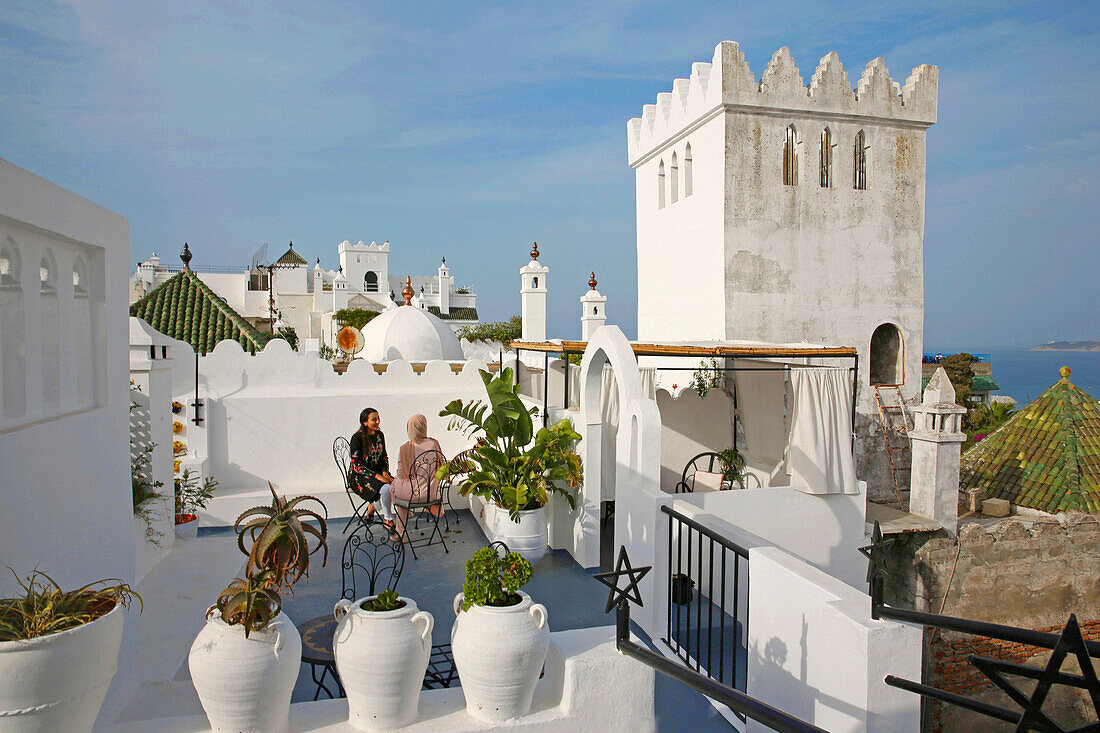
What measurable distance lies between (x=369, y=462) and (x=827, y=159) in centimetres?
1258

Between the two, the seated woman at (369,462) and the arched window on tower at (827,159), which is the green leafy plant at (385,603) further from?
the arched window on tower at (827,159)

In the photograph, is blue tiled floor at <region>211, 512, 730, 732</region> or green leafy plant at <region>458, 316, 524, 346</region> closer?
blue tiled floor at <region>211, 512, 730, 732</region>

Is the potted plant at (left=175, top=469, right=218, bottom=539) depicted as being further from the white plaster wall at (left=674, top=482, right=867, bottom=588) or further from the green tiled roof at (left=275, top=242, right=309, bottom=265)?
the green tiled roof at (left=275, top=242, right=309, bottom=265)

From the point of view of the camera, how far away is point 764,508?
853 centimetres

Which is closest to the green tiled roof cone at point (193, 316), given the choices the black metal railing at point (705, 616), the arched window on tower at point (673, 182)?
the arched window on tower at point (673, 182)

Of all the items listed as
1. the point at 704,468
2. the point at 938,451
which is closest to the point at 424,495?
the point at 704,468

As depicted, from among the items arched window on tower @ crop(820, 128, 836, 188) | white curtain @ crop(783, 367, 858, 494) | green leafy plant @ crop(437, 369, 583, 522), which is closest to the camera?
green leafy plant @ crop(437, 369, 583, 522)

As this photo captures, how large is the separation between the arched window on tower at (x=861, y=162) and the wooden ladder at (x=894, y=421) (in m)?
4.54

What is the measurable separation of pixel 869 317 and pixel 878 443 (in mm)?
2807

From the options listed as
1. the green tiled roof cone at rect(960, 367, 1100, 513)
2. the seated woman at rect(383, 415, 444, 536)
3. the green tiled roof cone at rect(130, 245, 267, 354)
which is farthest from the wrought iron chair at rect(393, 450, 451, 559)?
the green tiled roof cone at rect(960, 367, 1100, 513)

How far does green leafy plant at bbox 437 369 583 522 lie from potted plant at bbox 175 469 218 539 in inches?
123

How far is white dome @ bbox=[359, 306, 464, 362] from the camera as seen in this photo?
14.1 metres

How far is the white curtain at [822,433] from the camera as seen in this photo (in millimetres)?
8719

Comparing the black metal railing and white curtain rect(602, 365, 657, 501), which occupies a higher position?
white curtain rect(602, 365, 657, 501)
